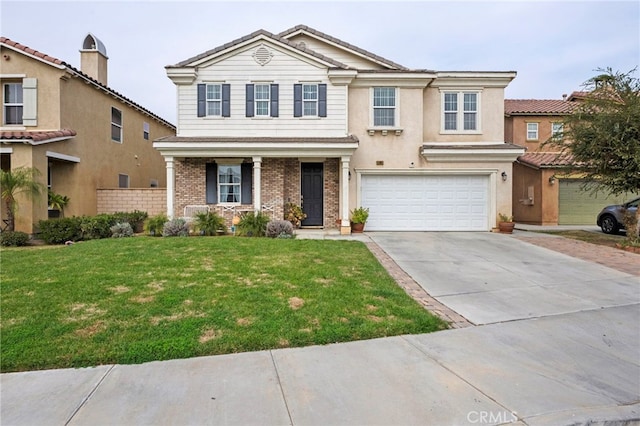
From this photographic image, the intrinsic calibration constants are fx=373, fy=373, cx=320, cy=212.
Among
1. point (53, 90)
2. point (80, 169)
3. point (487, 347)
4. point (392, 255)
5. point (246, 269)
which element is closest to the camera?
point (487, 347)

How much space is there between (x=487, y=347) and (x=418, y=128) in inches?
469

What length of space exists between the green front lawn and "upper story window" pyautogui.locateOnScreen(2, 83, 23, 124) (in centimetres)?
884

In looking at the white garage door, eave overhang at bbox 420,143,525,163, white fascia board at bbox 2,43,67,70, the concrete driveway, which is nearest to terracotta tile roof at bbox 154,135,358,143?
the white garage door

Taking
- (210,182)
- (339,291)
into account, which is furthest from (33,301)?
(210,182)

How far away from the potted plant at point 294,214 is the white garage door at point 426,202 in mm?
2548

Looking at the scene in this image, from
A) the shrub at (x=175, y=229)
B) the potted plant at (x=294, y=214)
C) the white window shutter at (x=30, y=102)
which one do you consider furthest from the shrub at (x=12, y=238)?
the potted plant at (x=294, y=214)

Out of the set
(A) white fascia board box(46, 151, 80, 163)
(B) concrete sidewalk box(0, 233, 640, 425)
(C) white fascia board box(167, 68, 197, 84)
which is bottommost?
(B) concrete sidewalk box(0, 233, 640, 425)

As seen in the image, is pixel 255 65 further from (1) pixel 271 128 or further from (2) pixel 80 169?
(2) pixel 80 169

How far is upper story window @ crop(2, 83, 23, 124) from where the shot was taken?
14.4 m

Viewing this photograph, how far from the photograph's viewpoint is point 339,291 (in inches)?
240

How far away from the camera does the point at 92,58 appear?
17.5 meters

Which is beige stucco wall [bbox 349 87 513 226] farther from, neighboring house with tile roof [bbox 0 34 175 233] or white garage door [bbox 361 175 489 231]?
neighboring house with tile roof [bbox 0 34 175 233]

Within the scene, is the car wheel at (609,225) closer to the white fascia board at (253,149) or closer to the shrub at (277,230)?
the white fascia board at (253,149)

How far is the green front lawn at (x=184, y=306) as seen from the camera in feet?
13.6
